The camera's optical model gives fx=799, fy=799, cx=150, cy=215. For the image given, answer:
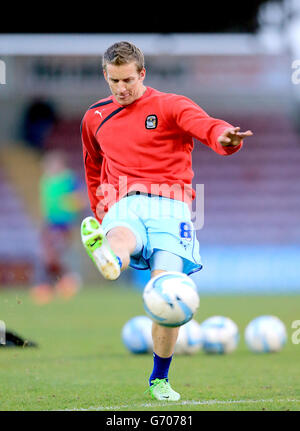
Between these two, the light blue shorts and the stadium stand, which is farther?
the stadium stand

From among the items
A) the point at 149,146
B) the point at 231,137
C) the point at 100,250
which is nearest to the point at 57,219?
the point at 149,146

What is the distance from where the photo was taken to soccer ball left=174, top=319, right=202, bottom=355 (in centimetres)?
717

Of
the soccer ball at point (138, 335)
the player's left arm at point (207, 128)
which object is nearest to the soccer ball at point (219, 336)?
the soccer ball at point (138, 335)

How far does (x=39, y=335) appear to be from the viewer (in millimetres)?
8805

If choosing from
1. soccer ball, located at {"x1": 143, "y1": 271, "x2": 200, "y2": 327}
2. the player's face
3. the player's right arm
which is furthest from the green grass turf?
the player's face

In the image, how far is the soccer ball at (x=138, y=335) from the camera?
716cm

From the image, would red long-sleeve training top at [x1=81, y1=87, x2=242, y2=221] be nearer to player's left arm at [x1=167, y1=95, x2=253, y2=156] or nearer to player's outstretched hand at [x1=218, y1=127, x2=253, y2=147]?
player's left arm at [x1=167, y1=95, x2=253, y2=156]

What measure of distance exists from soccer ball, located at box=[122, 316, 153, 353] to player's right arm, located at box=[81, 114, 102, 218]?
6.54 feet

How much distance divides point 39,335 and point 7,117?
14466mm

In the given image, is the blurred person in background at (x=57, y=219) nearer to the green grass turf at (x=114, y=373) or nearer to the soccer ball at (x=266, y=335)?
the green grass turf at (x=114, y=373)

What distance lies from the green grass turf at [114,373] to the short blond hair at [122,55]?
6.61 feet

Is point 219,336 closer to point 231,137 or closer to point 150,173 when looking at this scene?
point 150,173

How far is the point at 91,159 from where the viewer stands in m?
5.46

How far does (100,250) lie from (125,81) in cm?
114
